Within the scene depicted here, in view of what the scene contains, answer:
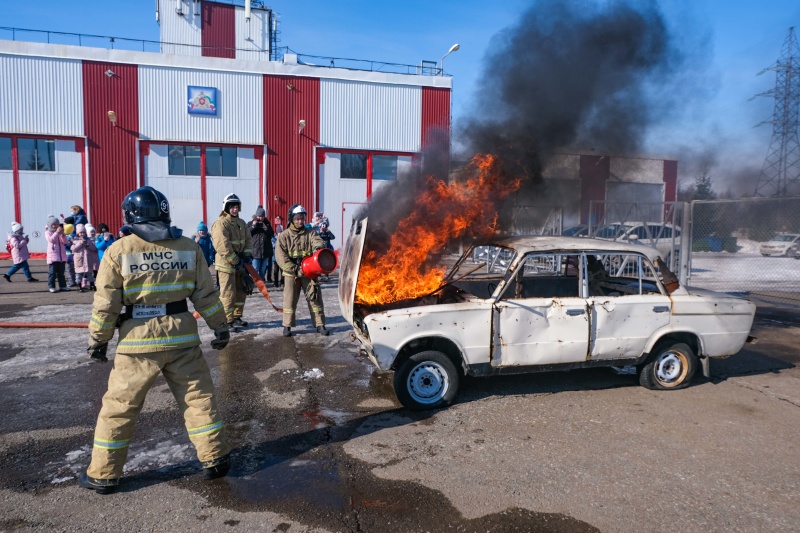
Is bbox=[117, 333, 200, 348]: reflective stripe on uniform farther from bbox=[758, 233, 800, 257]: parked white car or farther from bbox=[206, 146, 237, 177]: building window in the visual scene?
bbox=[758, 233, 800, 257]: parked white car

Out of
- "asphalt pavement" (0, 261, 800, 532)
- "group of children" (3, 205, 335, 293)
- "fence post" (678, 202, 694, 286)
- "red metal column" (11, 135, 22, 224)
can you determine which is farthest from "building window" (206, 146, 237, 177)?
"fence post" (678, 202, 694, 286)

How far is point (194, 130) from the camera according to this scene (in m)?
20.2

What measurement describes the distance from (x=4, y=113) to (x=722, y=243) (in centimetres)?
2444

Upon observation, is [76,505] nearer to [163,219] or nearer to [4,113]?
[163,219]

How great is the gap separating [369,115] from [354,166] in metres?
2.10

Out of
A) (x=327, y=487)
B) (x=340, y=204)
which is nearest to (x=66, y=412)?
(x=327, y=487)

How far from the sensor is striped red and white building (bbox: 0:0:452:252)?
19.2m

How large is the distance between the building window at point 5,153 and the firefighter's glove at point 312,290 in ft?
57.0

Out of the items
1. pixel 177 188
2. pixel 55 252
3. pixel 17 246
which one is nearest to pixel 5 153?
pixel 177 188

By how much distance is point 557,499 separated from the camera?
3.37 metres

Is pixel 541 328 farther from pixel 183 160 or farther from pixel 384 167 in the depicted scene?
pixel 183 160

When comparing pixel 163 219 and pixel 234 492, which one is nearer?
pixel 234 492

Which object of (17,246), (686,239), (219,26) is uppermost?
(219,26)

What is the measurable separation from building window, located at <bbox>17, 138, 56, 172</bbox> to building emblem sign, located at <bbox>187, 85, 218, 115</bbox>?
497 cm
